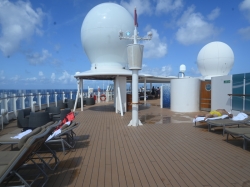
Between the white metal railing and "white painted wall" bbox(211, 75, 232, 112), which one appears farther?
"white painted wall" bbox(211, 75, 232, 112)

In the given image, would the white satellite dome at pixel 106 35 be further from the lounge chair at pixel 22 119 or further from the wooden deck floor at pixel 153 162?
the wooden deck floor at pixel 153 162

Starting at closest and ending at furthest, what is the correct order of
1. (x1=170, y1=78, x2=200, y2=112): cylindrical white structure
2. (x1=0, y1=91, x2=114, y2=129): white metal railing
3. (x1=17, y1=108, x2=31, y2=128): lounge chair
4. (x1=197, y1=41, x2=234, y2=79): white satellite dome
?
(x1=17, y1=108, x2=31, y2=128): lounge chair < (x1=0, y1=91, x2=114, y2=129): white metal railing < (x1=170, y1=78, x2=200, y2=112): cylindrical white structure < (x1=197, y1=41, x2=234, y2=79): white satellite dome

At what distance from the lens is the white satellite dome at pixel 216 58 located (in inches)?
776

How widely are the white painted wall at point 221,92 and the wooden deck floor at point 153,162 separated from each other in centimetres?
420

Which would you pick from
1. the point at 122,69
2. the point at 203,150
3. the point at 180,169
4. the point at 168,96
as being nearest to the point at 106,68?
the point at 122,69

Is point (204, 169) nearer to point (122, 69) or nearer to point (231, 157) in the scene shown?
point (231, 157)

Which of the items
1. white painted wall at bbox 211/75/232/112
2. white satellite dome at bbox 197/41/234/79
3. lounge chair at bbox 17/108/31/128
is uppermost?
white satellite dome at bbox 197/41/234/79

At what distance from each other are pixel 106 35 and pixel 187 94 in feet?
19.9

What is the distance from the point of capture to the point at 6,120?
8883 mm

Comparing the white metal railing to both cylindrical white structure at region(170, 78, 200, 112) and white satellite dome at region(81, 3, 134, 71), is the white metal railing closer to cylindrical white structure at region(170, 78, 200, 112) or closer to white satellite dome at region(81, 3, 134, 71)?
white satellite dome at region(81, 3, 134, 71)

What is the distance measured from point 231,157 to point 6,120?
Answer: 27.9ft

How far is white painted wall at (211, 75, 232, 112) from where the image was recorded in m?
10.1

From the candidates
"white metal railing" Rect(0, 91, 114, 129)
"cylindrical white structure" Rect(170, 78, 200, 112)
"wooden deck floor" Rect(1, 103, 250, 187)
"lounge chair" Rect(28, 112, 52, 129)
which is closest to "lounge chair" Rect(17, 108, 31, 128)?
"lounge chair" Rect(28, 112, 52, 129)

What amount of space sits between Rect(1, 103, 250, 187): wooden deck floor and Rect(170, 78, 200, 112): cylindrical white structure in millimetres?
6474
